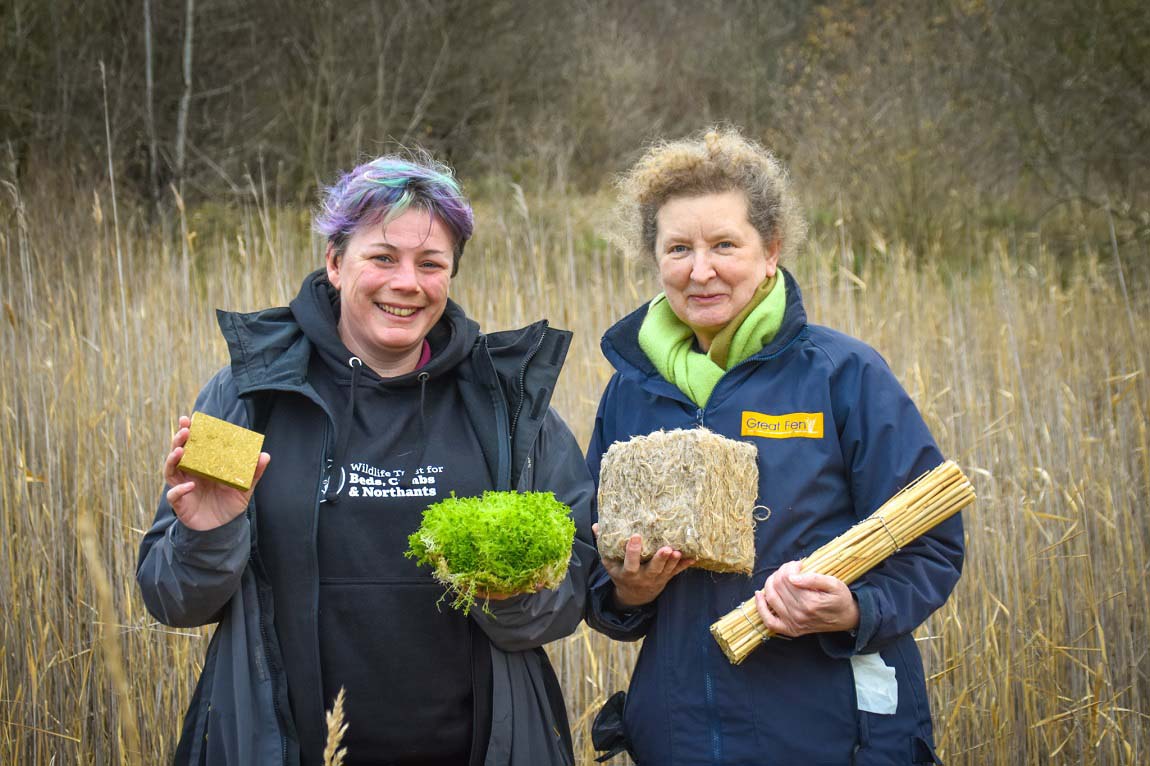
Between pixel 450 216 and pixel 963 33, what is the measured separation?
9.31 m

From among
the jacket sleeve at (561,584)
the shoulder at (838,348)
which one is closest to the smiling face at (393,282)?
the jacket sleeve at (561,584)

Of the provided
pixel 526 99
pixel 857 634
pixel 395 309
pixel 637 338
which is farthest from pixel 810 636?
pixel 526 99

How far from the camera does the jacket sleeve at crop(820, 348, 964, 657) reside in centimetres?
175

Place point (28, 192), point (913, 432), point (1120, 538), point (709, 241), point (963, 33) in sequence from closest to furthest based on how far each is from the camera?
point (913, 432), point (709, 241), point (1120, 538), point (28, 192), point (963, 33)

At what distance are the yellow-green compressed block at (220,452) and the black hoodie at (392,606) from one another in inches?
8.9

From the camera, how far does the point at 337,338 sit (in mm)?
1978

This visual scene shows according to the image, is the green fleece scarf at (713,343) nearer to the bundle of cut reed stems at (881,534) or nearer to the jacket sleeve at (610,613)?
the jacket sleeve at (610,613)

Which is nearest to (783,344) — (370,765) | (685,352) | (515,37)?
(685,352)

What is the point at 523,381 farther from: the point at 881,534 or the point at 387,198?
the point at 881,534

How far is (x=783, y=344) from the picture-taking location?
188 cm

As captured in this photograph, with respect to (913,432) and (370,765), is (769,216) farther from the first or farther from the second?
(370,765)

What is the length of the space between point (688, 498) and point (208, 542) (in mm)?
865

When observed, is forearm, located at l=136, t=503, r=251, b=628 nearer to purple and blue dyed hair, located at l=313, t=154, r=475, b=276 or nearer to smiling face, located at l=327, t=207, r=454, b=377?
smiling face, located at l=327, t=207, r=454, b=377

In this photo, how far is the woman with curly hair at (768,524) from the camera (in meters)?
1.75
